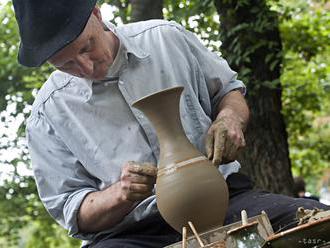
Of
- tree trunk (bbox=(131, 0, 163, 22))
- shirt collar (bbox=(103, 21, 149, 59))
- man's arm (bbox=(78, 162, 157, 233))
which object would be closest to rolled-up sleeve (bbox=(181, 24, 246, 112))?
shirt collar (bbox=(103, 21, 149, 59))

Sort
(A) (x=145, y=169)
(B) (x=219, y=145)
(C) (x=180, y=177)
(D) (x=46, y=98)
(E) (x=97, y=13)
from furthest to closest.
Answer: (D) (x=46, y=98), (E) (x=97, y=13), (B) (x=219, y=145), (A) (x=145, y=169), (C) (x=180, y=177)

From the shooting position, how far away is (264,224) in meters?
2.14

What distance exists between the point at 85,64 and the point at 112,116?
0.98 ft

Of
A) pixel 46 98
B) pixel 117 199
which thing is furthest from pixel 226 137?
pixel 46 98

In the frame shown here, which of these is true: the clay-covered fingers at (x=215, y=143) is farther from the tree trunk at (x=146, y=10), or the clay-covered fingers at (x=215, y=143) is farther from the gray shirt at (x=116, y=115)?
the tree trunk at (x=146, y=10)

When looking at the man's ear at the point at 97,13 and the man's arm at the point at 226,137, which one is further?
the man's ear at the point at 97,13

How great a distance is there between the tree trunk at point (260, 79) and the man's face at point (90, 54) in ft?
7.96

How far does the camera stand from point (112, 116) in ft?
9.29

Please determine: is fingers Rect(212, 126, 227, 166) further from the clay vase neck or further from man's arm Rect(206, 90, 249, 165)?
the clay vase neck

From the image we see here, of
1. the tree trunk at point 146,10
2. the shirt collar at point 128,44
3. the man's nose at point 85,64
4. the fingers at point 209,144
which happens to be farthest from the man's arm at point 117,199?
the tree trunk at point 146,10

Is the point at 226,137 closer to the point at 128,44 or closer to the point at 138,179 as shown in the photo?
the point at 138,179

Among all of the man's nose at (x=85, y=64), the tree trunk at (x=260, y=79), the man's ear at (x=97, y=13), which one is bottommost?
the tree trunk at (x=260, y=79)

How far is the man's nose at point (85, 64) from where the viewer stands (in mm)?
2586

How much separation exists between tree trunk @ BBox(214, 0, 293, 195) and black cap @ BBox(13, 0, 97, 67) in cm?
264
